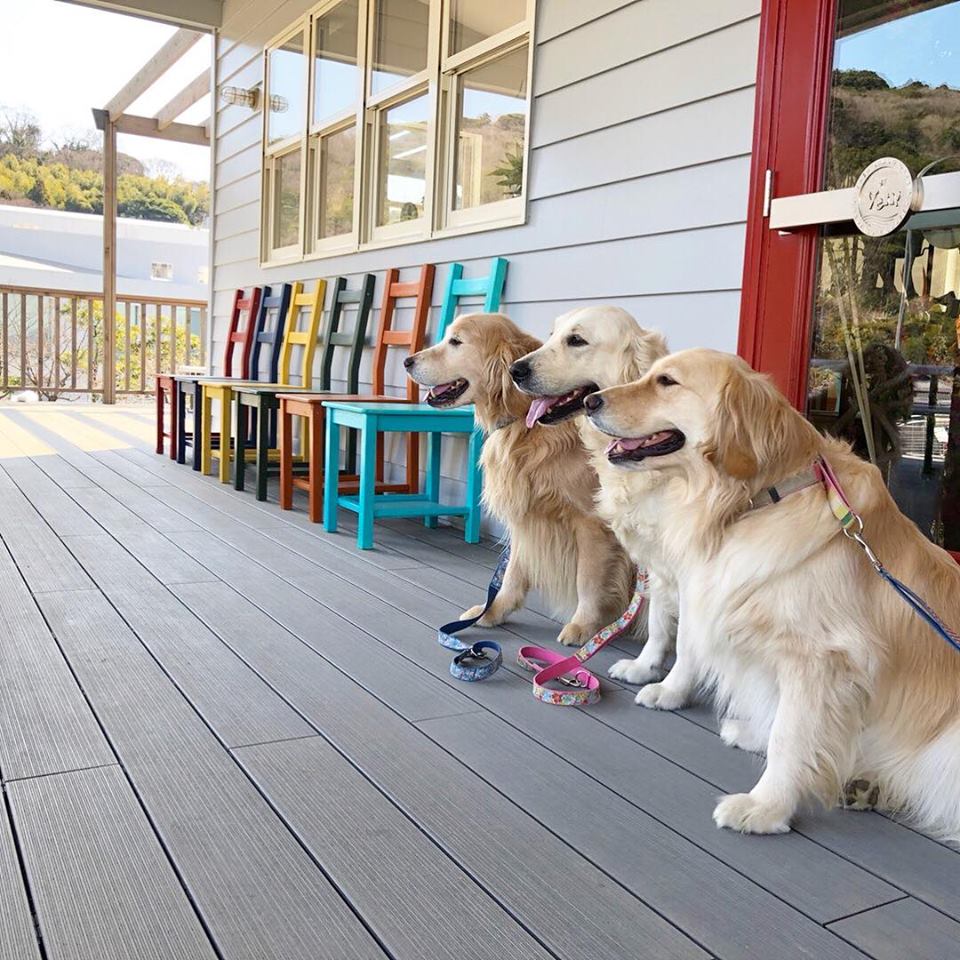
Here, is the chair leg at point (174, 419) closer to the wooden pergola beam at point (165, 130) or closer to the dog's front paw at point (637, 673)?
the dog's front paw at point (637, 673)

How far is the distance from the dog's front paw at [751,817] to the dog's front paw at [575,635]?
947mm

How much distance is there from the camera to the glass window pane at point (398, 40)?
4.09 meters

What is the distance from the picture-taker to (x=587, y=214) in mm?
3057

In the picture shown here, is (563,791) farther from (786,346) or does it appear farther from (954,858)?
(786,346)

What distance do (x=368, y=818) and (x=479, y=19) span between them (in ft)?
11.1

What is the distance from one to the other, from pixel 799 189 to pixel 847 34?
1.23 feet

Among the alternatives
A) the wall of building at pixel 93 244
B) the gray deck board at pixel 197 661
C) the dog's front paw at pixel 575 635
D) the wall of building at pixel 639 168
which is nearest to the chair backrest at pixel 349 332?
the wall of building at pixel 639 168

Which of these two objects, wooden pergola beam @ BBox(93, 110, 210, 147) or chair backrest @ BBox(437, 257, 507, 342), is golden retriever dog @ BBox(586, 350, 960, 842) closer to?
chair backrest @ BBox(437, 257, 507, 342)

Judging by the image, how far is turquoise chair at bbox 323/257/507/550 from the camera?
3243 millimetres

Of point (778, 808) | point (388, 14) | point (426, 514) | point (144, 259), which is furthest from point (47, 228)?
point (778, 808)

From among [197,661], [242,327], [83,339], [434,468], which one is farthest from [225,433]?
[83,339]

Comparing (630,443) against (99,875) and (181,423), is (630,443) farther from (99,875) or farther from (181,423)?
(181,423)

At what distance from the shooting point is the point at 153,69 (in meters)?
7.69

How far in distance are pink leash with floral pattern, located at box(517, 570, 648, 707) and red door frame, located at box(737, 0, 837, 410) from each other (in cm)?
71
